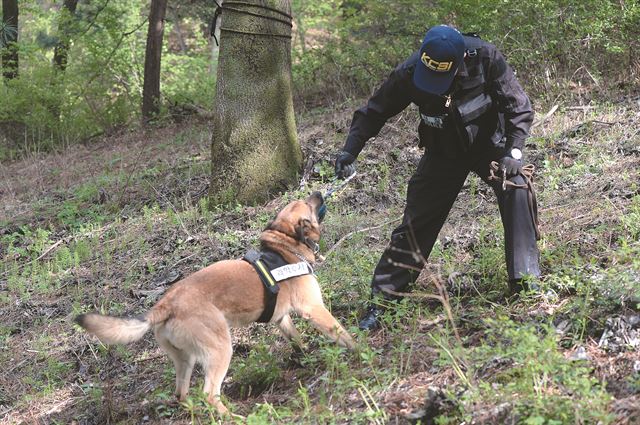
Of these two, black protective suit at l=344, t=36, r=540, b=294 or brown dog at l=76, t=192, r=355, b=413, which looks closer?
brown dog at l=76, t=192, r=355, b=413

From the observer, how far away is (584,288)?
4.73 metres

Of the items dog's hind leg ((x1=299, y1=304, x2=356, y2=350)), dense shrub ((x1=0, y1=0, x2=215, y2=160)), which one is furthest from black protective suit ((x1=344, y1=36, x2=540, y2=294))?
dense shrub ((x1=0, y1=0, x2=215, y2=160))

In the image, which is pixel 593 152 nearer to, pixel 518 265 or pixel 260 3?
pixel 518 265

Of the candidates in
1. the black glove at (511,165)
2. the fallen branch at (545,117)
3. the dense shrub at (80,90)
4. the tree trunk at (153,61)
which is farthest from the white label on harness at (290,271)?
the dense shrub at (80,90)

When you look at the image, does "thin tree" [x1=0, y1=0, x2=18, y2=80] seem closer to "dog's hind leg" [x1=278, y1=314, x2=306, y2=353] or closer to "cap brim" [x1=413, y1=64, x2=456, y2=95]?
"dog's hind leg" [x1=278, y1=314, x2=306, y2=353]

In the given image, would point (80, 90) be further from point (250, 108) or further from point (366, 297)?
point (366, 297)

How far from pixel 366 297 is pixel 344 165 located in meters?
1.18

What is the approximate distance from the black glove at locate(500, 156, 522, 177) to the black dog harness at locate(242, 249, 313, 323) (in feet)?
5.24

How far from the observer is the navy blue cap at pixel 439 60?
4562 millimetres

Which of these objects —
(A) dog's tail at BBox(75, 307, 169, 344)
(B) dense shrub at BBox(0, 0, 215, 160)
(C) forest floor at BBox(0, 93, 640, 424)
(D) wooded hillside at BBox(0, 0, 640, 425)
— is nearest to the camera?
(C) forest floor at BBox(0, 93, 640, 424)

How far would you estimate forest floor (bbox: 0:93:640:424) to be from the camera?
12.9ft

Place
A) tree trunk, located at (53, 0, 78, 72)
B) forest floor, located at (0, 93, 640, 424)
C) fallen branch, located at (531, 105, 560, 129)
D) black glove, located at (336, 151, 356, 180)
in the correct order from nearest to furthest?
forest floor, located at (0, 93, 640, 424)
black glove, located at (336, 151, 356, 180)
fallen branch, located at (531, 105, 560, 129)
tree trunk, located at (53, 0, 78, 72)

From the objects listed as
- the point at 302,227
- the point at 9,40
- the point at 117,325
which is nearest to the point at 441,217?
the point at 302,227

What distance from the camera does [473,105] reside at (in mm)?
4824
